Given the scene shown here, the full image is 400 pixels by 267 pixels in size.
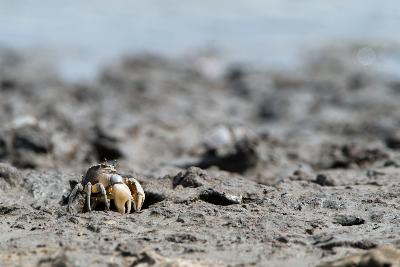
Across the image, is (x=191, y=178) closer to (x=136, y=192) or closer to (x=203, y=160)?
(x=136, y=192)

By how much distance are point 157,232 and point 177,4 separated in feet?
54.3

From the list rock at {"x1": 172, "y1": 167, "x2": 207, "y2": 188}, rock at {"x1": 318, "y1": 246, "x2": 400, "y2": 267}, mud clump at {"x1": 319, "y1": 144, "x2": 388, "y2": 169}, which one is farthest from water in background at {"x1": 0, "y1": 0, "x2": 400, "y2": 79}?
rock at {"x1": 318, "y1": 246, "x2": 400, "y2": 267}

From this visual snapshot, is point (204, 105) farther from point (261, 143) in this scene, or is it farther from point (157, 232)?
point (157, 232)

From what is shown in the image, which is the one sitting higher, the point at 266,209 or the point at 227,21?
the point at 227,21

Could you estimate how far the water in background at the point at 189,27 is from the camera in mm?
14734

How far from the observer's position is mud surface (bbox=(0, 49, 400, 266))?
346 cm

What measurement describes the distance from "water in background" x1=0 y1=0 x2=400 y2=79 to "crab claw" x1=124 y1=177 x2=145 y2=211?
8.05 meters

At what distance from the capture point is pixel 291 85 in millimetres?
11359

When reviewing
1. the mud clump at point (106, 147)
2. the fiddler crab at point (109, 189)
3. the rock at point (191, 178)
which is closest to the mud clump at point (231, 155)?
the mud clump at point (106, 147)

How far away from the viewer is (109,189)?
4109 millimetres

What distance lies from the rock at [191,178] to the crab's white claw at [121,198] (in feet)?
1.63

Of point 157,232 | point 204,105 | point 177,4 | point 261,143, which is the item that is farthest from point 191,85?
Answer: point 177,4

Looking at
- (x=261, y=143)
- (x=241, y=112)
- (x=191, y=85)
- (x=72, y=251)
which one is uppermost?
(x=191, y=85)

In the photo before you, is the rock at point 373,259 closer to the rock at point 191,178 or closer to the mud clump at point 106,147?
the rock at point 191,178
